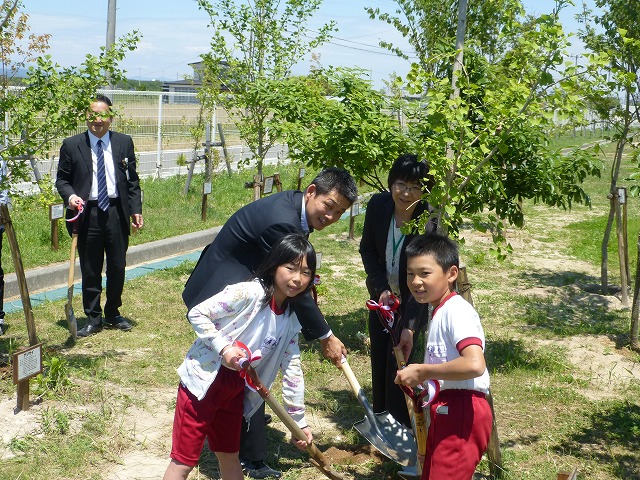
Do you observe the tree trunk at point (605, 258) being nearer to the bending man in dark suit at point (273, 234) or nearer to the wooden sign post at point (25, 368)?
the bending man in dark suit at point (273, 234)

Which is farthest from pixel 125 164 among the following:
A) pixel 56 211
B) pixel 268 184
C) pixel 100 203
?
pixel 268 184

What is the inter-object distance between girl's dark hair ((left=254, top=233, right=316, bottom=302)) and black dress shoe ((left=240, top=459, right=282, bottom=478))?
1.25 metres

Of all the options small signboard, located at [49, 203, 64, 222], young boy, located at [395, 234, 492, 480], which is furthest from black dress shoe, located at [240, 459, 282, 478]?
small signboard, located at [49, 203, 64, 222]

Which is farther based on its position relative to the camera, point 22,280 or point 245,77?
point 245,77

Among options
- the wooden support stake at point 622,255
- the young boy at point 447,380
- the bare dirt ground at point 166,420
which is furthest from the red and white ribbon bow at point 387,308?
the wooden support stake at point 622,255

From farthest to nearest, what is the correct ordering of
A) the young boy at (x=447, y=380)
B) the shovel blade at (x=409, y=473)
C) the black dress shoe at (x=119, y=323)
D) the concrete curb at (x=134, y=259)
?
the concrete curb at (x=134, y=259)
the black dress shoe at (x=119, y=323)
the shovel blade at (x=409, y=473)
the young boy at (x=447, y=380)

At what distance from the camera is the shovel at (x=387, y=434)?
4.32 metres

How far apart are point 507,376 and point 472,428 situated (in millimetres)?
2806

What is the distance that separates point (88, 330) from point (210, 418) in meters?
3.38

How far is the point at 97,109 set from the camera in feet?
20.1

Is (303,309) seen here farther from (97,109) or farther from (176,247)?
(176,247)

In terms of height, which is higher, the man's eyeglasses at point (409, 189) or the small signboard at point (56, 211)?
the man's eyeglasses at point (409, 189)

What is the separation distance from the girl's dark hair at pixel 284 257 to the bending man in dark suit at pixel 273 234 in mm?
362

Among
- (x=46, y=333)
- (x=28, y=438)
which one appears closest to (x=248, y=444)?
(x=28, y=438)
